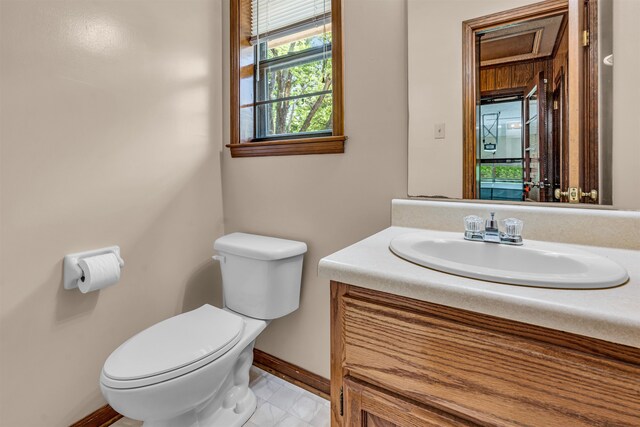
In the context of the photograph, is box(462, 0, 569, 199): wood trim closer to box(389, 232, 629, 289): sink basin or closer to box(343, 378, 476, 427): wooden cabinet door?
box(389, 232, 629, 289): sink basin

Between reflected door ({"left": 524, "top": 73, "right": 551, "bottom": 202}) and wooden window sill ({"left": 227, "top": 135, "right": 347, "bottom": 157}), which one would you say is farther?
wooden window sill ({"left": 227, "top": 135, "right": 347, "bottom": 157})

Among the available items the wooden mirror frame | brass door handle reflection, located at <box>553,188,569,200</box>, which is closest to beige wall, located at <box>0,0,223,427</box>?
the wooden mirror frame

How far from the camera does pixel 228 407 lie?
1.40 meters

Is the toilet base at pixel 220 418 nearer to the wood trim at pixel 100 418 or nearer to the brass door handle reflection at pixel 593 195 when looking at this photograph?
the wood trim at pixel 100 418

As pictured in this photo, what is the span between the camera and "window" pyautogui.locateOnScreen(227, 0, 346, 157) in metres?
1.57

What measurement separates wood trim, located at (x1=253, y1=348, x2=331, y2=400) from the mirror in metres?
1.02

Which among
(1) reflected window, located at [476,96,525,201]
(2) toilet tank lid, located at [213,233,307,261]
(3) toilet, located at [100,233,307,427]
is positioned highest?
(1) reflected window, located at [476,96,525,201]

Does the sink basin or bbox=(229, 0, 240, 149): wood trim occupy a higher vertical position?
Answer: bbox=(229, 0, 240, 149): wood trim

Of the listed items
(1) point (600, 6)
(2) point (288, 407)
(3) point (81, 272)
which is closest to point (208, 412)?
(2) point (288, 407)

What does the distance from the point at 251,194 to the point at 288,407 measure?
3.45 feet

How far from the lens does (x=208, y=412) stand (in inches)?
52.4

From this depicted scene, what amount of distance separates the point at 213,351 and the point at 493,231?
1.00 metres

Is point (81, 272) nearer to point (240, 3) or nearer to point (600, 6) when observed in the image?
point (240, 3)

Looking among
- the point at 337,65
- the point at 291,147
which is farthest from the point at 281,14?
the point at 291,147
